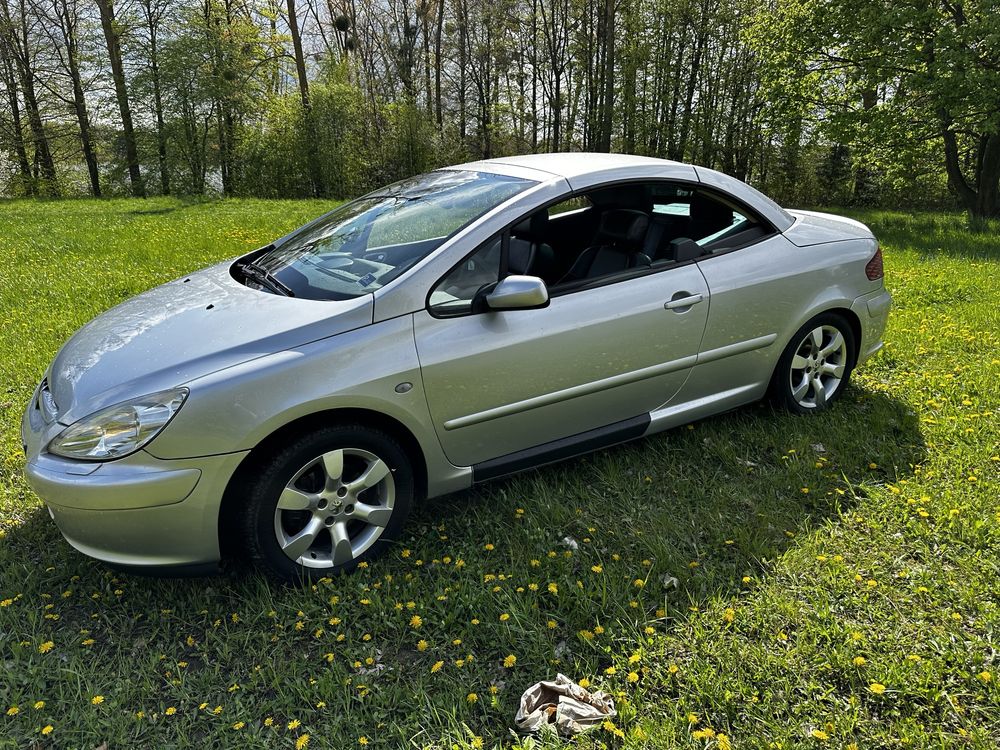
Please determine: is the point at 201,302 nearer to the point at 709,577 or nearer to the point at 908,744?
the point at 709,577

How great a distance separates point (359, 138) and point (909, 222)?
1871cm

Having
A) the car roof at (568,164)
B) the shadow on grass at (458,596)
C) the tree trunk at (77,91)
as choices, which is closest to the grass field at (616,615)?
the shadow on grass at (458,596)

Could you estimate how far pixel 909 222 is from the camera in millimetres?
15070

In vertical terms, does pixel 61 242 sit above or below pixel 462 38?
below

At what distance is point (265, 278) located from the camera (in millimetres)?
3369

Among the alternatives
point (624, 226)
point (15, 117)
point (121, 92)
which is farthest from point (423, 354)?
point (15, 117)

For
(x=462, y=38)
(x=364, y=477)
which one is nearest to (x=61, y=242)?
(x=364, y=477)

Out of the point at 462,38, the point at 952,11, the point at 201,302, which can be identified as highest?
the point at 462,38

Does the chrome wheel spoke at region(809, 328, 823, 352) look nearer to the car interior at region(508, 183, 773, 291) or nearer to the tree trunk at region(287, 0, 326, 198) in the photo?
the car interior at region(508, 183, 773, 291)

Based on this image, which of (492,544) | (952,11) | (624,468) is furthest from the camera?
(952,11)

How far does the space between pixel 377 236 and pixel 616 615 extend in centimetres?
209

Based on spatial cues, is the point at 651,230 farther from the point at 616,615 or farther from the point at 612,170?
the point at 616,615

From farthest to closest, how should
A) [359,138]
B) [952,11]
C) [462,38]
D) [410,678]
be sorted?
[462,38], [359,138], [952,11], [410,678]

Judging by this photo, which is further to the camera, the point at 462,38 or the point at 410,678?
the point at 462,38
